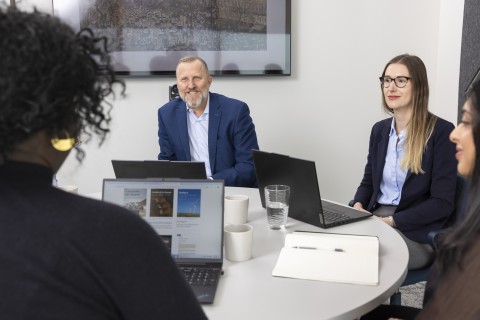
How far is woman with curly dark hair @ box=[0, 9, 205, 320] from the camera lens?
0.54 meters

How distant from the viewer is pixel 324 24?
2781mm

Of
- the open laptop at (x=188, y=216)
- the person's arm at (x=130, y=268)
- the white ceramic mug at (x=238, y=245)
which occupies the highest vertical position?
the person's arm at (x=130, y=268)

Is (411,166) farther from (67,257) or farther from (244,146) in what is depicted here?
(67,257)

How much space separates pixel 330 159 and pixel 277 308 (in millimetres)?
2082

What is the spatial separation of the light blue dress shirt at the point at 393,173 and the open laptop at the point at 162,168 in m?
0.89

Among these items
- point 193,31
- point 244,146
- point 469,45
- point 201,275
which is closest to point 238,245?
point 201,275

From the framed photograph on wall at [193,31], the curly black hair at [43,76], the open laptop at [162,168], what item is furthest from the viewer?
the framed photograph on wall at [193,31]

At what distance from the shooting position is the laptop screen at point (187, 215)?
115cm

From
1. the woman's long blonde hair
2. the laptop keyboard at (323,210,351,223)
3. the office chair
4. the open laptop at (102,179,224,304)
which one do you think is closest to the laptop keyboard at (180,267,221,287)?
the open laptop at (102,179,224,304)

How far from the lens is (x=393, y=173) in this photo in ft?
6.53

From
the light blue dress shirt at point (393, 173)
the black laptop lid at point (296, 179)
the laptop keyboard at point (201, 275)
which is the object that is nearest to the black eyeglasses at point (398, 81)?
the light blue dress shirt at point (393, 173)

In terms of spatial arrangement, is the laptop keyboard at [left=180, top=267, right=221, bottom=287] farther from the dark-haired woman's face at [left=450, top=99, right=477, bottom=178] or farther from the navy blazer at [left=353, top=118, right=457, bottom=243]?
the navy blazer at [left=353, top=118, right=457, bottom=243]

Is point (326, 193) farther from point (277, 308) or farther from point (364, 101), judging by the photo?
point (277, 308)

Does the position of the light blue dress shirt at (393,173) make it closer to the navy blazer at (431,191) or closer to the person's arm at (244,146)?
the navy blazer at (431,191)
